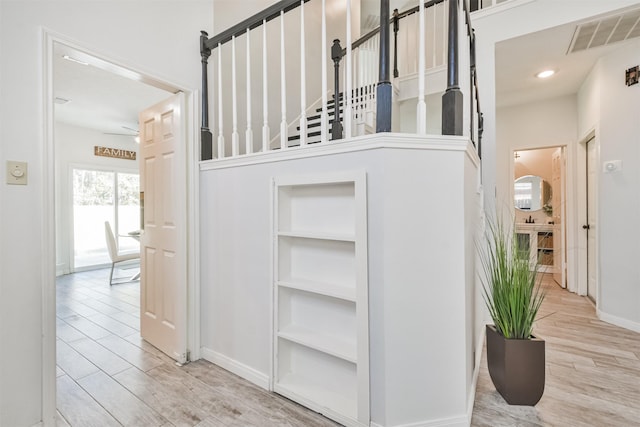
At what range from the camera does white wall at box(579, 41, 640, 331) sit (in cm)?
284

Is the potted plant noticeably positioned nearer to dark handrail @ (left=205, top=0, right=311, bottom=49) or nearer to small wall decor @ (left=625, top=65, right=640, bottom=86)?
dark handrail @ (left=205, top=0, right=311, bottom=49)

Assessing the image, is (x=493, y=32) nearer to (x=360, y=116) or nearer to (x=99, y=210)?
(x=360, y=116)

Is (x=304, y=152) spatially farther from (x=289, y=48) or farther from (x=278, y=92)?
(x=289, y=48)

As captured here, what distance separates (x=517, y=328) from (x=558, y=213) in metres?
4.33

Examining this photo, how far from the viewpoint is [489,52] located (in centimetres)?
283

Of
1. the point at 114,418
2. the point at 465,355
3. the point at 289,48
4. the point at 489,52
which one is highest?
the point at 289,48

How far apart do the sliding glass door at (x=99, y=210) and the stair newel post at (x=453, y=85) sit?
5657mm

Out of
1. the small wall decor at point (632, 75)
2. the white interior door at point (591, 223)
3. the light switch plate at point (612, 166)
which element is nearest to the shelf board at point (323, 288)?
the light switch plate at point (612, 166)

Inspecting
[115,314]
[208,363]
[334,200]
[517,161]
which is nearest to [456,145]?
[334,200]

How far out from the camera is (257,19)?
2.06m

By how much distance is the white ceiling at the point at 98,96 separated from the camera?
10.8ft

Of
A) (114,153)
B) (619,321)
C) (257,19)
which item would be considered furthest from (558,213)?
(114,153)

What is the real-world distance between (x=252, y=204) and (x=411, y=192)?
107 cm

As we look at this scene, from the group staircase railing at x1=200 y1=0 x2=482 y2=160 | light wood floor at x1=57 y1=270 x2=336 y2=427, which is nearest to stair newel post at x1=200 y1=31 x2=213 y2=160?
staircase railing at x1=200 y1=0 x2=482 y2=160
